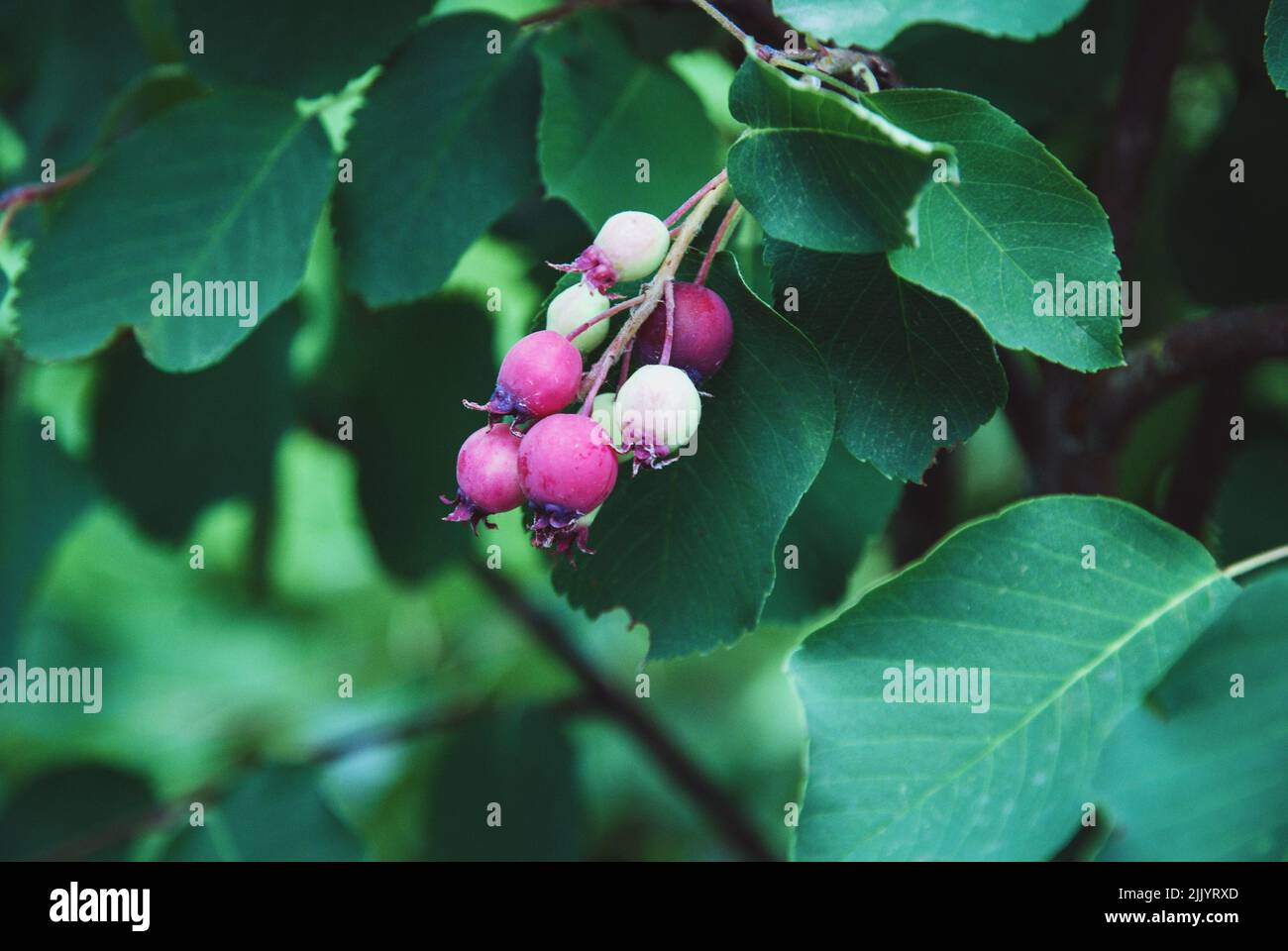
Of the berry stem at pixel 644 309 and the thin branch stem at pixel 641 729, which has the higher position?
the berry stem at pixel 644 309

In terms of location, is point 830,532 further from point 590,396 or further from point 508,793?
point 508,793

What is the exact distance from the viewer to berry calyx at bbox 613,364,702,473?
0.49 m

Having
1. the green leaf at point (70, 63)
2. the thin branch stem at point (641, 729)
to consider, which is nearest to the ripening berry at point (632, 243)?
the green leaf at point (70, 63)

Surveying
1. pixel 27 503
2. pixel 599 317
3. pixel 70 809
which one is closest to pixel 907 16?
pixel 599 317

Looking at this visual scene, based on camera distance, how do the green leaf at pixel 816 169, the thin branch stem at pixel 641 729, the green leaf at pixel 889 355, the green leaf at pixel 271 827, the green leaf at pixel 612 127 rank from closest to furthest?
the green leaf at pixel 816 169
the green leaf at pixel 889 355
the green leaf at pixel 612 127
the green leaf at pixel 271 827
the thin branch stem at pixel 641 729

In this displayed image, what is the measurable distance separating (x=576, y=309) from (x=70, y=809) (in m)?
0.91

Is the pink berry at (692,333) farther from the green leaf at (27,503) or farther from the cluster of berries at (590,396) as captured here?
the green leaf at (27,503)

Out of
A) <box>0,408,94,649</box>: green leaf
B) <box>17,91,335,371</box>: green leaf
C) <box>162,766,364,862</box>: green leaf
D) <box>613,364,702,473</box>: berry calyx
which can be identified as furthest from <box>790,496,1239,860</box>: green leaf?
<box>0,408,94,649</box>: green leaf

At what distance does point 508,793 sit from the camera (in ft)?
3.92

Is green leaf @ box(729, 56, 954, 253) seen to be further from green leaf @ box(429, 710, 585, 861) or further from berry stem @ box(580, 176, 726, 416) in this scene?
green leaf @ box(429, 710, 585, 861)

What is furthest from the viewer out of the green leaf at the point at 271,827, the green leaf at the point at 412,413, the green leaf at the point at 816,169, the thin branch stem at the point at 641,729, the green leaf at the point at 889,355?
the thin branch stem at the point at 641,729

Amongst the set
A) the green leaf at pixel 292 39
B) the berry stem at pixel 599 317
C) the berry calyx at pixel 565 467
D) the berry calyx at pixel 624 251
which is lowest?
the berry calyx at pixel 565 467

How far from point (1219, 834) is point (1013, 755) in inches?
3.8

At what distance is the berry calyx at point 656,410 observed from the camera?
1.60 ft
